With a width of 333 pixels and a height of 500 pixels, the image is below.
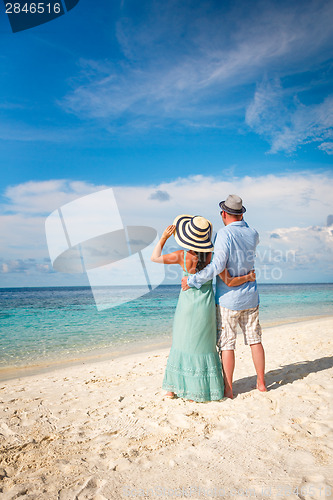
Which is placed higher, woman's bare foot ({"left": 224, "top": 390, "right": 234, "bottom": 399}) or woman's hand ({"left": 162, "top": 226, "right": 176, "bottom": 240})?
woman's hand ({"left": 162, "top": 226, "right": 176, "bottom": 240})

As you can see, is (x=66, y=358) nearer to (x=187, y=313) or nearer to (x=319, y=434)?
(x=187, y=313)

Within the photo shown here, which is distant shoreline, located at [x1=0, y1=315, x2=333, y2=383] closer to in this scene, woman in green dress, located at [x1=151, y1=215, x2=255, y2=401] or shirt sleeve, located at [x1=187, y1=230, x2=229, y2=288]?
woman in green dress, located at [x1=151, y1=215, x2=255, y2=401]

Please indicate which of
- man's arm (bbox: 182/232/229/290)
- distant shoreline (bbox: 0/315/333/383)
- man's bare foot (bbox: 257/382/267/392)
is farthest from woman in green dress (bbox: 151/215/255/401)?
distant shoreline (bbox: 0/315/333/383)

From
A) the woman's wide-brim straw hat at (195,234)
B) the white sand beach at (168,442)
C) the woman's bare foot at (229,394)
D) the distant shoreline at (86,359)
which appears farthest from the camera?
the distant shoreline at (86,359)

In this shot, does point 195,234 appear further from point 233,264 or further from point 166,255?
point 233,264

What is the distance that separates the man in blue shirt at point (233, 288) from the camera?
11.3 feet

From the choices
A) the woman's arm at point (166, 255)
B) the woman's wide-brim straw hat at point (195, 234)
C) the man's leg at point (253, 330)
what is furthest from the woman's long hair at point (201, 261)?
the man's leg at point (253, 330)

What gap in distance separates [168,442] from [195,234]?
2.00 metres

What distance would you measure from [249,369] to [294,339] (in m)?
3.40

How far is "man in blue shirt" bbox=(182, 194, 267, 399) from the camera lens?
3449mm

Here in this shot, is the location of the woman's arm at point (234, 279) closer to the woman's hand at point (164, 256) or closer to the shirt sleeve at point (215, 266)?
the shirt sleeve at point (215, 266)

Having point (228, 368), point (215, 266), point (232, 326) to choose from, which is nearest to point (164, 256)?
point (215, 266)

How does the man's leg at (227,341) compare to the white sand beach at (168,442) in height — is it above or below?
above

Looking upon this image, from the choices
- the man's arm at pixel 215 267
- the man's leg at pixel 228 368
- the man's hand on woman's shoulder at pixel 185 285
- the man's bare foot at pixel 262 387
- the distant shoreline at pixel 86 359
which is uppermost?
the man's arm at pixel 215 267
